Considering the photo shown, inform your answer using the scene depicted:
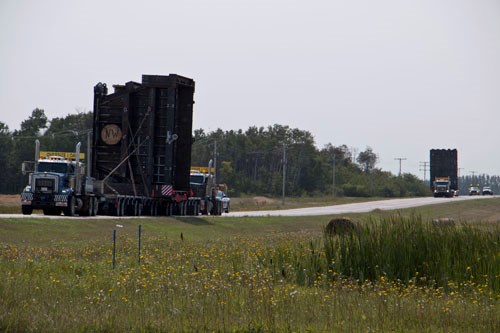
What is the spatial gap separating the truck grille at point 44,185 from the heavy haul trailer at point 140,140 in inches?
132

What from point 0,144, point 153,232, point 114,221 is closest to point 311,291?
point 153,232

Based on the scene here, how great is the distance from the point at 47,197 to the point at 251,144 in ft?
353

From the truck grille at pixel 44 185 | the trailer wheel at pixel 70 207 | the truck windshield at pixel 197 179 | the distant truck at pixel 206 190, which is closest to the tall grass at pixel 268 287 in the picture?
the truck grille at pixel 44 185

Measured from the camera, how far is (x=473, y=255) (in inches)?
757

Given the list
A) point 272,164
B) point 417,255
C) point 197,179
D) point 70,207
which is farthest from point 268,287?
point 272,164

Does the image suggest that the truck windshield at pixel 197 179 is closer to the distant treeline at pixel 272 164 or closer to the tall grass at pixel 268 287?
the tall grass at pixel 268 287

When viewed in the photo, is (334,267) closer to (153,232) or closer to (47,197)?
(153,232)

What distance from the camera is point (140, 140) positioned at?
45.4 metres

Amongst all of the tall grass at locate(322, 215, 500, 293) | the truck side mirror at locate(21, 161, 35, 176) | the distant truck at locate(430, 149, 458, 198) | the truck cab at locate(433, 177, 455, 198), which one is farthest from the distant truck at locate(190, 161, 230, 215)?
the truck cab at locate(433, 177, 455, 198)

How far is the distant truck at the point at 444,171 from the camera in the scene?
353 feet

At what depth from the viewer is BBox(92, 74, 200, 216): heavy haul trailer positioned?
147 feet

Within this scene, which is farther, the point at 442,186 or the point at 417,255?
the point at 442,186

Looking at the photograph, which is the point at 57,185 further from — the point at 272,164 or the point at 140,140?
the point at 272,164

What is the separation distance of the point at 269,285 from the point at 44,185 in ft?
86.3
